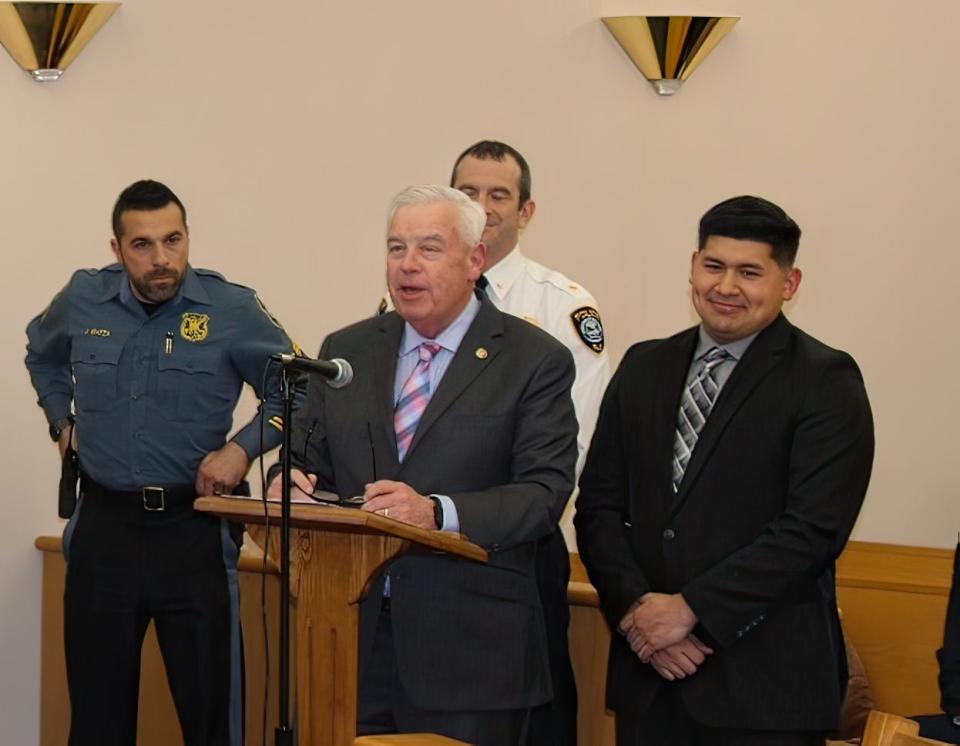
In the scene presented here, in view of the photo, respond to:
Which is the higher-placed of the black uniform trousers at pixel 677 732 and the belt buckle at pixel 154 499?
the belt buckle at pixel 154 499

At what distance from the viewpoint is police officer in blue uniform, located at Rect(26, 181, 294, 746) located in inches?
156

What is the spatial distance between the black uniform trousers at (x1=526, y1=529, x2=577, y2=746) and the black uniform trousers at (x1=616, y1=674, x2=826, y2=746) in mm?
439

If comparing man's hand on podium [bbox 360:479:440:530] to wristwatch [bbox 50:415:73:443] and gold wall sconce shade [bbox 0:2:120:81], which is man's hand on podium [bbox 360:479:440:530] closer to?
wristwatch [bbox 50:415:73:443]

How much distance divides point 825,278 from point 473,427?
1.99m

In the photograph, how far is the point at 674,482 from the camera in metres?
3.06

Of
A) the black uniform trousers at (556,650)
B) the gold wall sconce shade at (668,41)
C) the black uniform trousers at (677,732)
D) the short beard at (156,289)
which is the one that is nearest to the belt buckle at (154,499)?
the short beard at (156,289)

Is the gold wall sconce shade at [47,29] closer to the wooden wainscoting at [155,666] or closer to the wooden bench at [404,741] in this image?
the wooden wainscoting at [155,666]

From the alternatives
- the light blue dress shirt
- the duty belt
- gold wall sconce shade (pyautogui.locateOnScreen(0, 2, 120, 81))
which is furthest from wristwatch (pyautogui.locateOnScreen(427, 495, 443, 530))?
gold wall sconce shade (pyautogui.locateOnScreen(0, 2, 120, 81))

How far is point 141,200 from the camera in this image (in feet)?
13.4

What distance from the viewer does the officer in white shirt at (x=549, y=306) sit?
3.63 meters

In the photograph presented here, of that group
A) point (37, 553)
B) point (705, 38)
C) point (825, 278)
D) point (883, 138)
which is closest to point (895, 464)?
point (825, 278)

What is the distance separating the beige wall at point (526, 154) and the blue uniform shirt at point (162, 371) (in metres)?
0.89

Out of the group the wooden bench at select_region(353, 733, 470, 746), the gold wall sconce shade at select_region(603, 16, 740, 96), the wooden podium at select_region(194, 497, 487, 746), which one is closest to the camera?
the wooden bench at select_region(353, 733, 470, 746)

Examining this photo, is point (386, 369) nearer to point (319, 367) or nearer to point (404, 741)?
point (319, 367)
